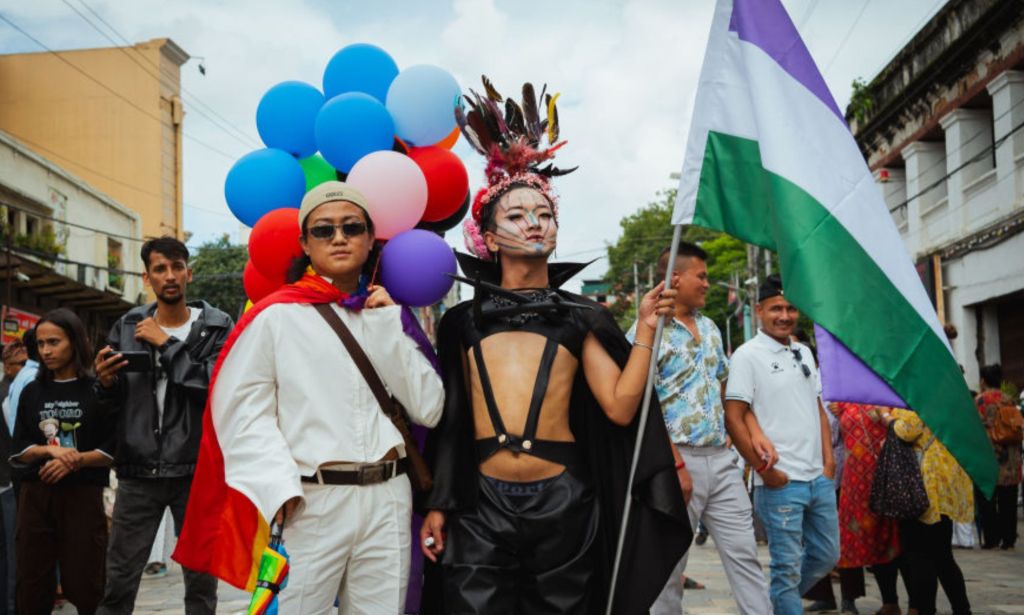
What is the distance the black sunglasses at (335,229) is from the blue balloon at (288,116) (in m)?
1.21

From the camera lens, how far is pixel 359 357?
3.82 metres

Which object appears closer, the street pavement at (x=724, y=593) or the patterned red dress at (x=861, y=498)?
the patterned red dress at (x=861, y=498)

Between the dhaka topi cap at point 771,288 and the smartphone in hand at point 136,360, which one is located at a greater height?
the dhaka topi cap at point 771,288

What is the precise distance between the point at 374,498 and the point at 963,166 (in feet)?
55.8

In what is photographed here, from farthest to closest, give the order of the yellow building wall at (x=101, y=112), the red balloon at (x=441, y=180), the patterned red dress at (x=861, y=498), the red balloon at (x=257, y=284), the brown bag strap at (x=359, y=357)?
1. the yellow building wall at (x=101, y=112)
2. the patterned red dress at (x=861, y=498)
3. the red balloon at (x=441, y=180)
4. the red balloon at (x=257, y=284)
5. the brown bag strap at (x=359, y=357)

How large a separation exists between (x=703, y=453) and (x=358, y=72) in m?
2.81

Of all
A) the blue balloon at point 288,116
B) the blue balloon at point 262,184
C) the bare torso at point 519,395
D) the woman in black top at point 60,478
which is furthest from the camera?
the woman in black top at point 60,478

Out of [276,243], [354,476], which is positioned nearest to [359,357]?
[354,476]

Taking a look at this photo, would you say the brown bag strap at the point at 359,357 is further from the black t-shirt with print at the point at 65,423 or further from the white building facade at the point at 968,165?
the white building facade at the point at 968,165

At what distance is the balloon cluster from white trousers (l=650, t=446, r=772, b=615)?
195cm

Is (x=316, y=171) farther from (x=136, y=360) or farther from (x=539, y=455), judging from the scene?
(x=539, y=455)

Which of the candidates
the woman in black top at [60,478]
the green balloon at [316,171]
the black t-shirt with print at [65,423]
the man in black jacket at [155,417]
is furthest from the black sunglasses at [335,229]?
the black t-shirt with print at [65,423]

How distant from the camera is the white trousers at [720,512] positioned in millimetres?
5469

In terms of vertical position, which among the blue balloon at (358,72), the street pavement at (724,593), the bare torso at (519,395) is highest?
the blue balloon at (358,72)
